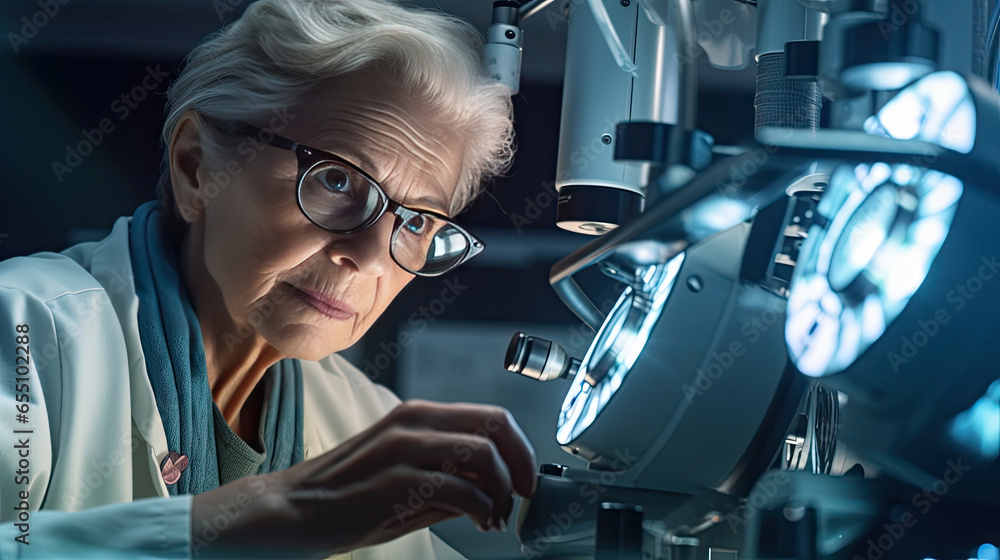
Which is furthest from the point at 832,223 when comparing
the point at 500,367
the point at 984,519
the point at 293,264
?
the point at 500,367

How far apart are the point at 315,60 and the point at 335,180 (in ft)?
0.50

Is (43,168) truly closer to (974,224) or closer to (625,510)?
(625,510)

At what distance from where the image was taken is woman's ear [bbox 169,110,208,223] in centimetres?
92

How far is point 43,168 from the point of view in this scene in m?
1.56

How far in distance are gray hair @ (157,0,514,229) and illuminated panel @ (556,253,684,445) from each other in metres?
0.38

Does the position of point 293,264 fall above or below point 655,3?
below

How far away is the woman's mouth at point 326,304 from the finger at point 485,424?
0.44m

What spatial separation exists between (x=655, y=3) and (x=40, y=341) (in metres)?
0.60

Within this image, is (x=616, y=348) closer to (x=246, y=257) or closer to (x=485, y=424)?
(x=485, y=424)

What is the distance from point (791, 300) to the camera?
445 mm

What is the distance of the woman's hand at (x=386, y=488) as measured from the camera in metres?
0.44

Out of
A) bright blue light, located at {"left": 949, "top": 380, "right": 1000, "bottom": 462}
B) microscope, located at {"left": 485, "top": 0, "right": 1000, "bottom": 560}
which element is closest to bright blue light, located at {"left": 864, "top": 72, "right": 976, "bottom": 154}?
microscope, located at {"left": 485, "top": 0, "right": 1000, "bottom": 560}

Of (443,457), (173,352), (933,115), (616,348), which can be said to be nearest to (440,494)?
(443,457)

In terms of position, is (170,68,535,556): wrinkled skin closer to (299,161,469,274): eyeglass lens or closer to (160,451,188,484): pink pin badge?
(299,161,469,274): eyeglass lens
